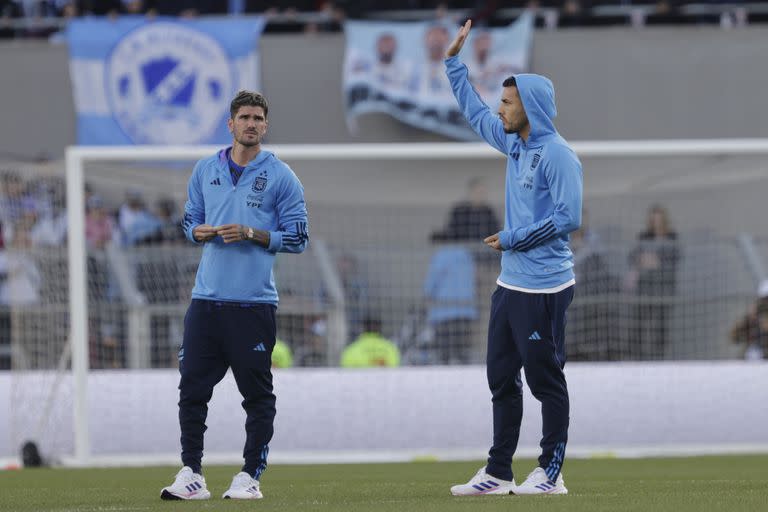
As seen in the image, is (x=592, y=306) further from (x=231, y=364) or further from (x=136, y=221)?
(x=231, y=364)

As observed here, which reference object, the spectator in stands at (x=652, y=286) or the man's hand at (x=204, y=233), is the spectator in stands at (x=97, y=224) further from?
the man's hand at (x=204, y=233)

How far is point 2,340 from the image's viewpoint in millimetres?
14086

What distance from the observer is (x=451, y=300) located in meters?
12.9

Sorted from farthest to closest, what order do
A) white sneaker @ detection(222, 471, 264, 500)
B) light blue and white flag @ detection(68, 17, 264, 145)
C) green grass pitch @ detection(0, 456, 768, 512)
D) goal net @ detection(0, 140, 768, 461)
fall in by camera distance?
light blue and white flag @ detection(68, 17, 264, 145)
goal net @ detection(0, 140, 768, 461)
white sneaker @ detection(222, 471, 264, 500)
green grass pitch @ detection(0, 456, 768, 512)

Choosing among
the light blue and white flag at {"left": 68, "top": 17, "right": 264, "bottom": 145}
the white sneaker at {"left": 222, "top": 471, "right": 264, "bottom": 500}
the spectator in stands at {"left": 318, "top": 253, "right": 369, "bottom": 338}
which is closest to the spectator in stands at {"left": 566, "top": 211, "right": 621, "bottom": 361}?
the spectator in stands at {"left": 318, "top": 253, "right": 369, "bottom": 338}

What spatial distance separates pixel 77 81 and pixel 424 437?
32.3 feet

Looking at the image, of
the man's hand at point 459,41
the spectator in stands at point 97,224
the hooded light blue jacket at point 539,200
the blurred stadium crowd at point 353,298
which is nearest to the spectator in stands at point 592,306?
the blurred stadium crowd at point 353,298

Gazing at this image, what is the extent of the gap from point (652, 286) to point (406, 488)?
563 centimetres

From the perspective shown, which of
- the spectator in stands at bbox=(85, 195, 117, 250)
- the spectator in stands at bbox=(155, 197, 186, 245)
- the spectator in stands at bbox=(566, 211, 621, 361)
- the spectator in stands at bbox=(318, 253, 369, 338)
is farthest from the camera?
the spectator in stands at bbox=(155, 197, 186, 245)

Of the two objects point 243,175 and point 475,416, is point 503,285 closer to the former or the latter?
point 243,175

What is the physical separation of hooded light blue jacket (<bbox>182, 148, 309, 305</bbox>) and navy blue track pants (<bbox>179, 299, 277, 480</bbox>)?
0.09m

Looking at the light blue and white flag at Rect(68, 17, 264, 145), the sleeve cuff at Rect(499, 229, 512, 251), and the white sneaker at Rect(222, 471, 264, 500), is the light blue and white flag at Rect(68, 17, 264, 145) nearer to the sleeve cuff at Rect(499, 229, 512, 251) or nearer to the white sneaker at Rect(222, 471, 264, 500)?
the white sneaker at Rect(222, 471, 264, 500)

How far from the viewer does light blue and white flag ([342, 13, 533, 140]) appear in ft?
64.9

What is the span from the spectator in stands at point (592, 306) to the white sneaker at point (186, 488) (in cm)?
663
